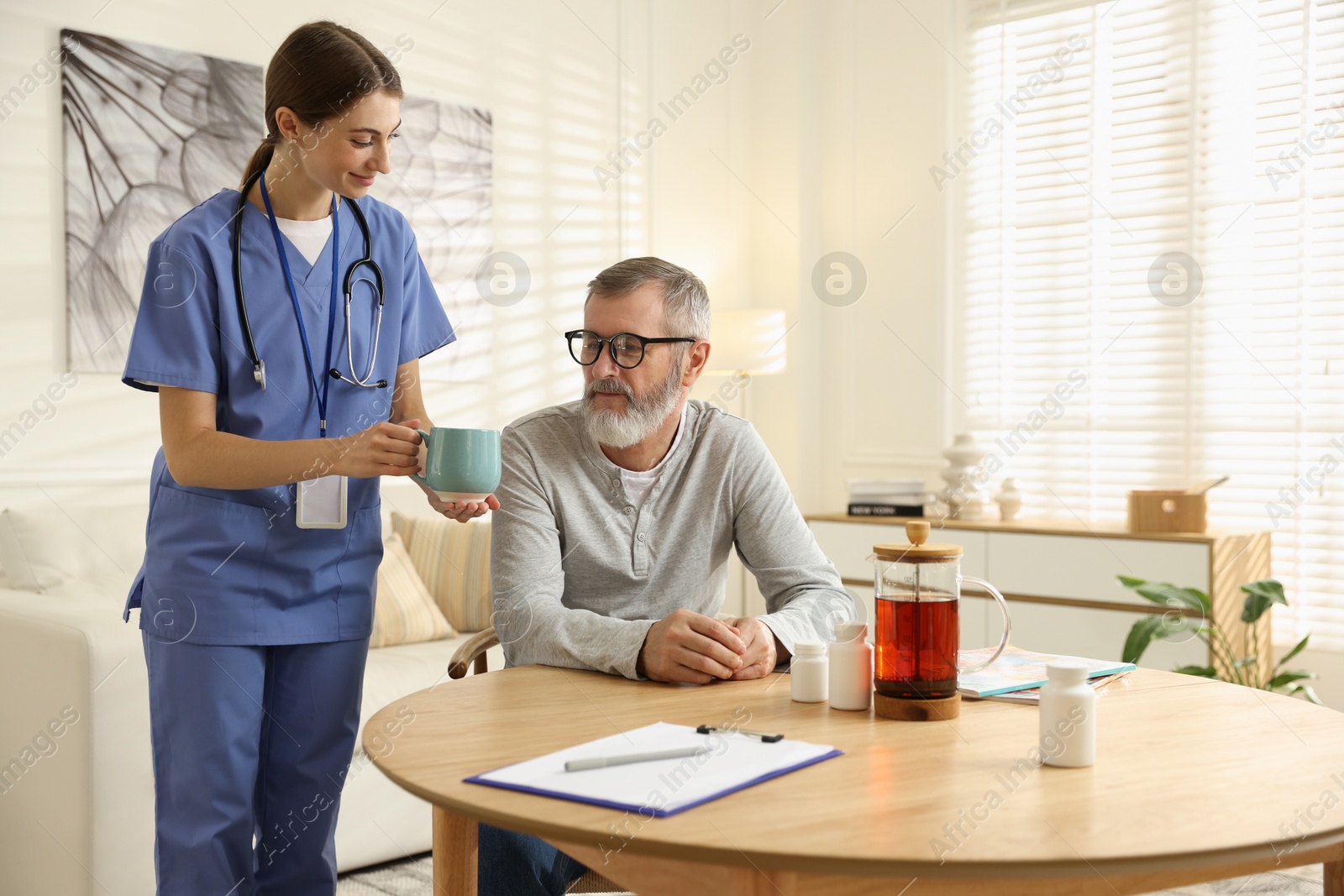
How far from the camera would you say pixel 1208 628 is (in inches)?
135

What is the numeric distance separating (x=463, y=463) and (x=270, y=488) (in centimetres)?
35

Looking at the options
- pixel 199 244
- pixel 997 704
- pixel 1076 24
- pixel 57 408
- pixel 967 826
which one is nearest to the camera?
pixel 967 826

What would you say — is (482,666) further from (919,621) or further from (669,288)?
(919,621)

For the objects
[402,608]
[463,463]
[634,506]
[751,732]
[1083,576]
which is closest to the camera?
[751,732]

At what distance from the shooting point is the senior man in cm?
166

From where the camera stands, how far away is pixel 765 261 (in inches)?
204

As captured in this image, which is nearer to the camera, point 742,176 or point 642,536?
point 642,536

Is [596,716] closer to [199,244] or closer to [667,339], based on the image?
[667,339]

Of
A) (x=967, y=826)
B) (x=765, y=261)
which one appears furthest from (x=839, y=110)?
(x=967, y=826)

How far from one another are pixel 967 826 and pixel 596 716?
1.54 ft

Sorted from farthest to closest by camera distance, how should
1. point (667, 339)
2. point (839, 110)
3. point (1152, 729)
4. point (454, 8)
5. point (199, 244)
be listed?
point (839, 110) < point (454, 8) < point (667, 339) < point (199, 244) < point (1152, 729)

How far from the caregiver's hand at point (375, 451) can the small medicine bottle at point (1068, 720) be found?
853mm

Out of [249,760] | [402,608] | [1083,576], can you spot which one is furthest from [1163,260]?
[249,760]

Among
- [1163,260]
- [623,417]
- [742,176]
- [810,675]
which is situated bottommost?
[810,675]
